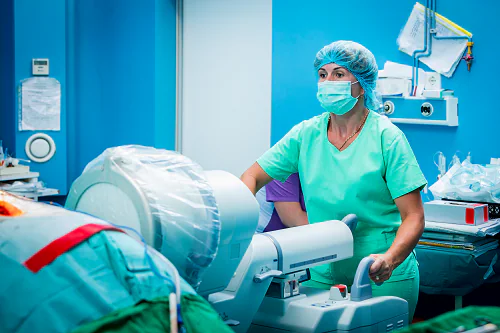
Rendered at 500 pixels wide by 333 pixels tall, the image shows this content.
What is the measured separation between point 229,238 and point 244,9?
3.86 meters

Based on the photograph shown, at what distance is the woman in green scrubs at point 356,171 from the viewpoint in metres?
2.04

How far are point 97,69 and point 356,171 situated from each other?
11.9 ft

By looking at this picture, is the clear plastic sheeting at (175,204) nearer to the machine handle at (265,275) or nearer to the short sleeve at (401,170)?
the machine handle at (265,275)

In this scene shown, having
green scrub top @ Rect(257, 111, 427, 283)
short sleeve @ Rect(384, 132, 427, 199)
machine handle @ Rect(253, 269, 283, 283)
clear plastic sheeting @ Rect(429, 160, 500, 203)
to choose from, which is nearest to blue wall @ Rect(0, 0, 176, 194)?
clear plastic sheeting @ Rect(429, 160, 500, 203)

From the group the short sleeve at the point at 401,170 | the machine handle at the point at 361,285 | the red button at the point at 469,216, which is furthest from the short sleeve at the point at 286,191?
the machine handle at the point at 361,285

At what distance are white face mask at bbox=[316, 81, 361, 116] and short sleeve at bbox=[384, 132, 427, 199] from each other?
205mm

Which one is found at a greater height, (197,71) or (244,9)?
(244,9)

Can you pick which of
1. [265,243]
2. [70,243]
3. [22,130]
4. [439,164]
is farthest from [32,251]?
[22,130]

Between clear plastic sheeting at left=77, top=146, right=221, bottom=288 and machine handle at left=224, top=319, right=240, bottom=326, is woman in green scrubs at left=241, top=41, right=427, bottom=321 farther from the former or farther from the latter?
clear plastic sheeting at left=77, top=146, right=221, bottom=288

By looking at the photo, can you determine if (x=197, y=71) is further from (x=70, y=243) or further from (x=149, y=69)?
(x=70, y=243)

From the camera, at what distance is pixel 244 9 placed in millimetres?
5035

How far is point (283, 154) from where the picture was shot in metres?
2.25

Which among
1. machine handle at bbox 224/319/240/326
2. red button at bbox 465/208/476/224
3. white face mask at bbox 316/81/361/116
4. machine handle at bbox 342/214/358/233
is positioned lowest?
red button at bbox 465/208/476/224

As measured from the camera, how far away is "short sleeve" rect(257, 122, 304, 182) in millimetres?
2240
